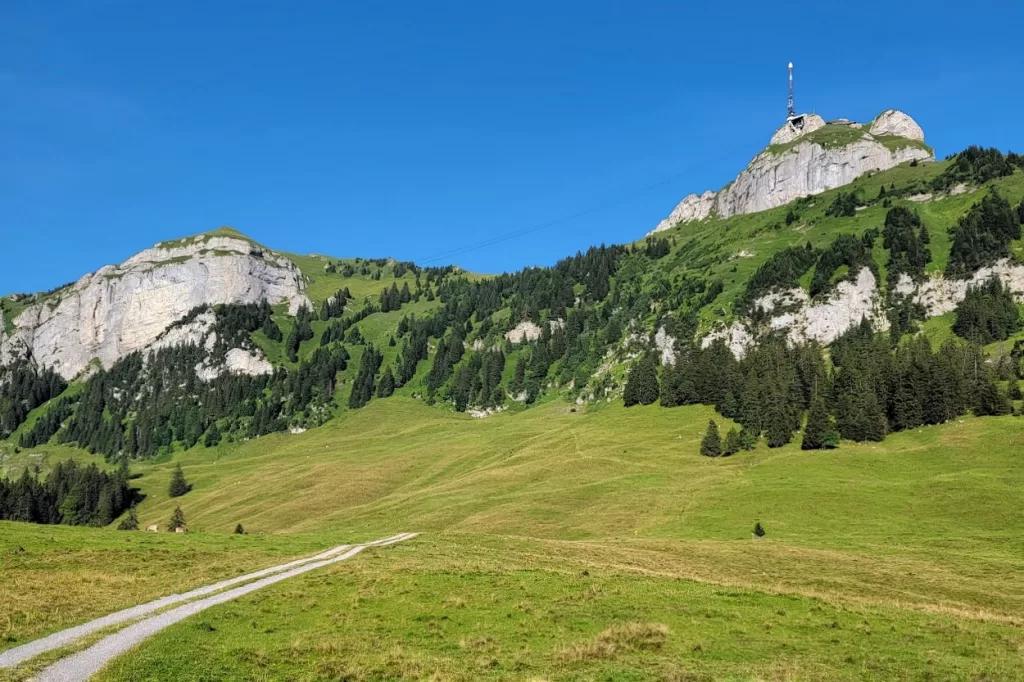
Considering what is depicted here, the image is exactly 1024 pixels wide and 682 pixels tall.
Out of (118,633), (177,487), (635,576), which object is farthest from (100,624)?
(177,487)

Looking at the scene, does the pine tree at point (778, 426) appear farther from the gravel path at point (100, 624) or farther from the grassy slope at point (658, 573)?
the gravel path at point (100, 624)

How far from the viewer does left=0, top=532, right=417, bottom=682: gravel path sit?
19.6 m

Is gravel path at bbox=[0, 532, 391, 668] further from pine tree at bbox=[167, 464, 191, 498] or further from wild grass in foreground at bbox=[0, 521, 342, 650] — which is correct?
pine tree at bbox=[167, 464, 191, 498]

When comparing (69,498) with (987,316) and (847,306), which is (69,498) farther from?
(987,316)

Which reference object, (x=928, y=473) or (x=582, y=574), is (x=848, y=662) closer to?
(x=582, y=574)

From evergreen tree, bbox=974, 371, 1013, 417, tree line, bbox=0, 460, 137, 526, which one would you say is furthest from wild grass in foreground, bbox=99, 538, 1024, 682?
tree line, bbox=0, 460, 137, 526

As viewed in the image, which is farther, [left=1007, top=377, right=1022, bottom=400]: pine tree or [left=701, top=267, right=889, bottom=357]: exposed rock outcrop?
[left=701, top=267, right=889, bottom=357]: exposed rock outcrop

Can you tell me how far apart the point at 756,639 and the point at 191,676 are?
20155mm

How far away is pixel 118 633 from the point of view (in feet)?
79.2

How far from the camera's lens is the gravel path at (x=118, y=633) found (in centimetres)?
1961

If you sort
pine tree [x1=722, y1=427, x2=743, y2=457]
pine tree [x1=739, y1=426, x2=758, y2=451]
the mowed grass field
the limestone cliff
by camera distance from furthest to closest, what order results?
the limestone cliff → pine tree [x1=739, y1=426, x2=758, y2=451] → pine tree [x1=722, y1=427, x2=743, y2=457] → the mowed grass field

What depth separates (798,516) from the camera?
78.6m

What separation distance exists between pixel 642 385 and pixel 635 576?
139501 mm

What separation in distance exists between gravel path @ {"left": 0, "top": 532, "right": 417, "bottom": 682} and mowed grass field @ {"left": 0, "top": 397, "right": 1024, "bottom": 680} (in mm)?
936
